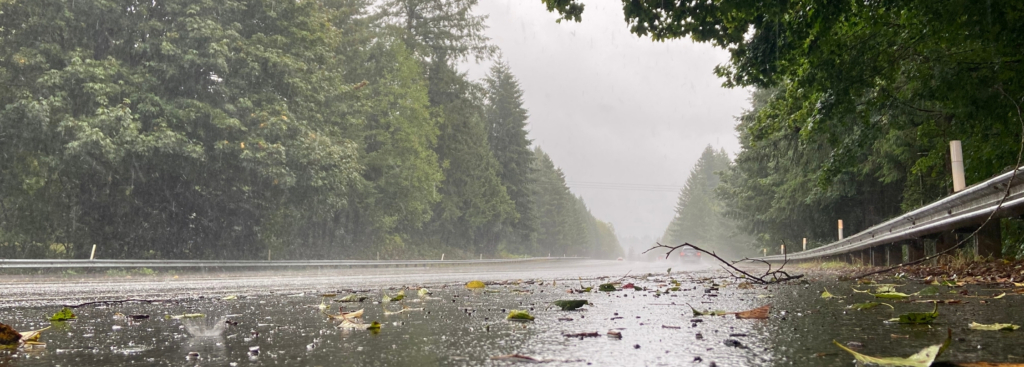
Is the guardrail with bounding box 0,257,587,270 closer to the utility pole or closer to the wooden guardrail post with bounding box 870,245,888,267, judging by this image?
the wooden guardrail post with bounding box 870,245,888,267

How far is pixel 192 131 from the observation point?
915 inches

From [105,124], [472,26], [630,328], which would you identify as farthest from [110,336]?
[472,26]

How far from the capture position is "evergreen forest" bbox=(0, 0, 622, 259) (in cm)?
1962

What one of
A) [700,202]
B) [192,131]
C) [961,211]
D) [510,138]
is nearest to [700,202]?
[700,202]

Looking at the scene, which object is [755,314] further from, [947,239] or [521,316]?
[947,239]

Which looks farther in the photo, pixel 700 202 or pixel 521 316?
pixel 700 202

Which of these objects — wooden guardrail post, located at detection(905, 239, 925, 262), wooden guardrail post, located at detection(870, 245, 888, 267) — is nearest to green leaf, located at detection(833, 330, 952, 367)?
wooden guardrail post, located at detection(905, 239, 925, 262)

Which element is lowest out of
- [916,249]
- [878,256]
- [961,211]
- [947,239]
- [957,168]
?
[878,256]

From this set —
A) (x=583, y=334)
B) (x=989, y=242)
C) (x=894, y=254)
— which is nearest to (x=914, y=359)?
(x=583, y=334)

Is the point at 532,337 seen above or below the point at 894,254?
below

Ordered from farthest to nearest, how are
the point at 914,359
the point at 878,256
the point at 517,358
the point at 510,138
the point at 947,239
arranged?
the point at 510,138
the point at 878,256
the point at 947,239
the point at 517,358
the point at 914,359

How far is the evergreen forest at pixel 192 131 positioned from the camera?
1962 centimetres

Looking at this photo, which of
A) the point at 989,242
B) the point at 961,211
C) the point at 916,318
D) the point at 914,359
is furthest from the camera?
the point at 989,242

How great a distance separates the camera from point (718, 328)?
3.32 meters
